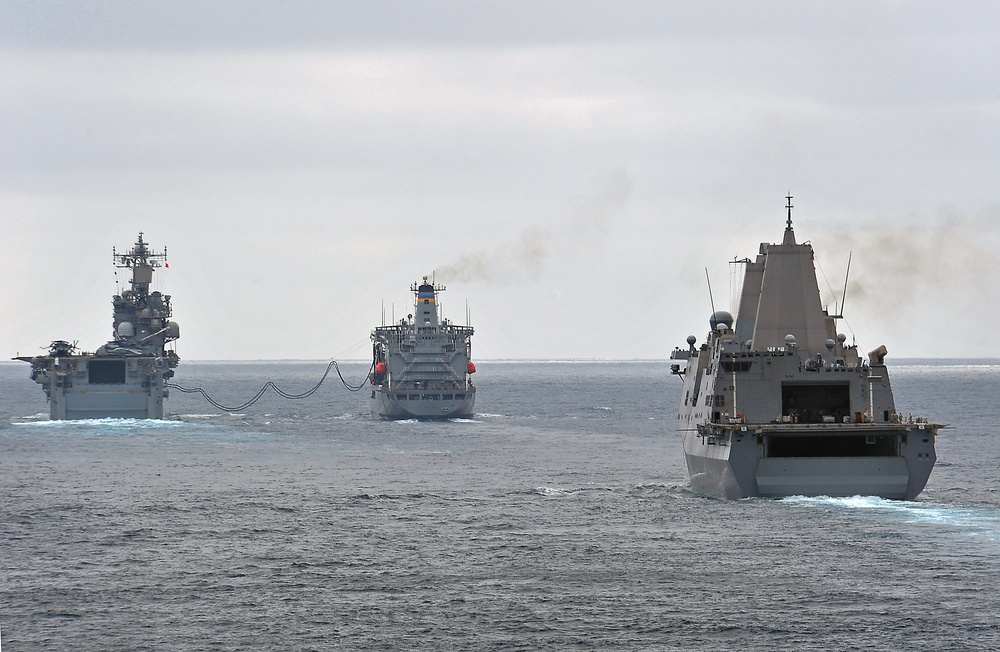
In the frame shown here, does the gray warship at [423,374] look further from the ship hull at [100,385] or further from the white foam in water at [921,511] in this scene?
the white foam in water at [921,511]

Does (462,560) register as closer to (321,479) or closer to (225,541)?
(225,541)

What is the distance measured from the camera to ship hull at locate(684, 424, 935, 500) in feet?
164

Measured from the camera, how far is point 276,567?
4119cm

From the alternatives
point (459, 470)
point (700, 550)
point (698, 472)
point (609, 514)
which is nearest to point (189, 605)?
point (700, 550)

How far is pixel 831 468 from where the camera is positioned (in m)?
50.2

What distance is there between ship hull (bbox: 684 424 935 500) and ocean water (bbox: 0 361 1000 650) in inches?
23.6

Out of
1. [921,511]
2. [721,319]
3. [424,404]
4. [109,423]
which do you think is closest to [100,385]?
[109,423]

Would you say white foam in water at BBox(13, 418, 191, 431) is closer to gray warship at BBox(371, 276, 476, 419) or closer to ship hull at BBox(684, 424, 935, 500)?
gray warship at BBox(371, 276, 476, 419)

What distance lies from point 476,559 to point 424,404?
77.8m

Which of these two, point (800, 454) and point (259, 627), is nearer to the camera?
point (259, 627)

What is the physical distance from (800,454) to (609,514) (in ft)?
26.3

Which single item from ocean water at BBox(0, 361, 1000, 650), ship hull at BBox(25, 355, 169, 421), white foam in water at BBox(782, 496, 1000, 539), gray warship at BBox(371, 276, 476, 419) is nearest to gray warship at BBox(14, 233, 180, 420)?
ship hull at BBox(25, 355, 169, 421)

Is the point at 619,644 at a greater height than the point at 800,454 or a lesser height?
lesser

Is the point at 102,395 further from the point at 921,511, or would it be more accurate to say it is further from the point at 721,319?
the point at 921,511
